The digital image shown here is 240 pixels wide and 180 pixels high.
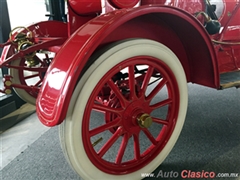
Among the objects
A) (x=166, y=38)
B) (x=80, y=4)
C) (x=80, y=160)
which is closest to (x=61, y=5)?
(x=80, y=4)

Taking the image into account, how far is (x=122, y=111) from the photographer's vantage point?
1.11 metres

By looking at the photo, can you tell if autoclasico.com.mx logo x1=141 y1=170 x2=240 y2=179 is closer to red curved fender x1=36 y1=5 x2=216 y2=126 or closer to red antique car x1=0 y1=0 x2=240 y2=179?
red antique car x1=0 y1=0 x2=240 y2=179

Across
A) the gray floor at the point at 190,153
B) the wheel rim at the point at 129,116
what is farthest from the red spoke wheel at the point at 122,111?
the gray floor at the point at 190,153

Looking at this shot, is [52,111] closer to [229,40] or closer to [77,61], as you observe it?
[77,61]

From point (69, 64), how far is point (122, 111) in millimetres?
368

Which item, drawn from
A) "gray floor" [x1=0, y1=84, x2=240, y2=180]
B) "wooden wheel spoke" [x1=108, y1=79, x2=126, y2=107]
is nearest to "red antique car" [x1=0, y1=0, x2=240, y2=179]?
"wooden wheel spoke" [x1=108, y1=79, x2=126, y2=107]

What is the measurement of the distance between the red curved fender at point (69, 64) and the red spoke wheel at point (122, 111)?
0.23 feet

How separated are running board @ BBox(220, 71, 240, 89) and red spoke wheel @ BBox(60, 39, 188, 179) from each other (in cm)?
31

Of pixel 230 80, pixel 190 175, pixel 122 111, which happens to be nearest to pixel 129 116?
pixel 122 111

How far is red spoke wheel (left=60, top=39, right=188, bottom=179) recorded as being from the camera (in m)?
0.94

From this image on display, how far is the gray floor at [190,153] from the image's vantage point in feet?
4.43

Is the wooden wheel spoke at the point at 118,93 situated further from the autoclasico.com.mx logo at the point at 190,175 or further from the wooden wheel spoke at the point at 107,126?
the autoclasico.com.mx logo at the point at 190,175

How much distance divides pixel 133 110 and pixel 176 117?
0.28 meters

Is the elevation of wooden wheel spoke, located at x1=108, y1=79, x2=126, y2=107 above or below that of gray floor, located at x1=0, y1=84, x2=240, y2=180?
above
